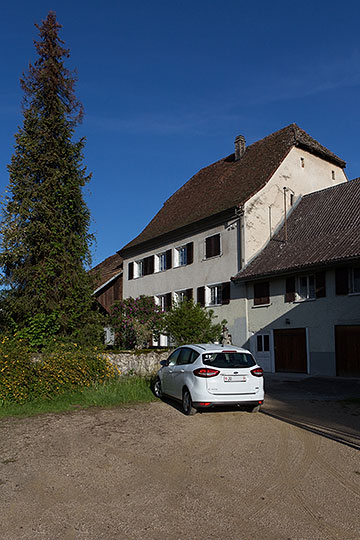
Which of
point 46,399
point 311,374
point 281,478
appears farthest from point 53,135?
point 281,478

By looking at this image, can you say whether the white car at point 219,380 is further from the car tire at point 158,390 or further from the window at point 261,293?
the window at point 261,293

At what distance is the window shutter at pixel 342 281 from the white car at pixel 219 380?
33.5 feet

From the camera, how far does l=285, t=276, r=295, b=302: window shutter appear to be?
72.8 ft

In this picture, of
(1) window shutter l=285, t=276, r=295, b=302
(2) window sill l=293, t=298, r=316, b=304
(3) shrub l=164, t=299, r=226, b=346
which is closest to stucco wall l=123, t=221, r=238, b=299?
(1) window shutter l=285, t=276, r=295, b=302

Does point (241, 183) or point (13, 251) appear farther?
point (241, 183)

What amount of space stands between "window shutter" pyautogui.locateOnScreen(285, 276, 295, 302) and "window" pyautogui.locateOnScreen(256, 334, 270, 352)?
94.1 inches

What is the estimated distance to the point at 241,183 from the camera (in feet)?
93.2

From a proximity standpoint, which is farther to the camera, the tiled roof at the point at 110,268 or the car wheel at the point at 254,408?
the tiled roof at the point at 110,268

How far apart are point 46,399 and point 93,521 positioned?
24.8 feet

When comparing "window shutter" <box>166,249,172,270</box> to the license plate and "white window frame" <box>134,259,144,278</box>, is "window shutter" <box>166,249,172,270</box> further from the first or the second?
the license plate

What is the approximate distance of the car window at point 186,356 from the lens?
1103 cm

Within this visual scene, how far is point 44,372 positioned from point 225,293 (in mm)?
15177

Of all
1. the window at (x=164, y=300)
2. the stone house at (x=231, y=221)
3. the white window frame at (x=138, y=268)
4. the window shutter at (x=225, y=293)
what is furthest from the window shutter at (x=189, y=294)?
the white window frame at (x=138, y=268)

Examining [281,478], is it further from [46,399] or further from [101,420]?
[46,399]
